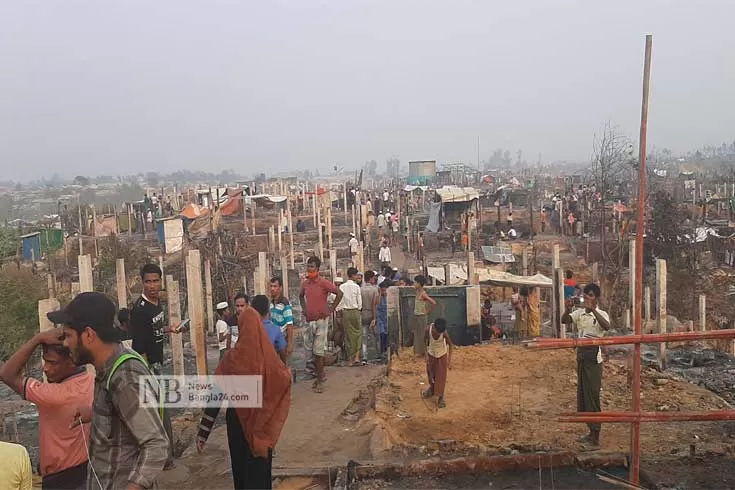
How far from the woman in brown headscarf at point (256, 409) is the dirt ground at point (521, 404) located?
8.08 ft

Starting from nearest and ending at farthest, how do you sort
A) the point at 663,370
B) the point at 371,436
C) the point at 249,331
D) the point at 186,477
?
the point at 249,331 < the point at 186,477 < the point at 371,436 < the point at 663,370

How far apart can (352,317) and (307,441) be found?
8.56ft

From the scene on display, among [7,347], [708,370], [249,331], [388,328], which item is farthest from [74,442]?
[708,370]

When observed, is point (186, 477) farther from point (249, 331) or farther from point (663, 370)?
point (663, 370)

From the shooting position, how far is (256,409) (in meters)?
3.41

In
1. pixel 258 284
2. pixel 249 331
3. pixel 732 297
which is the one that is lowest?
pixel 732 297

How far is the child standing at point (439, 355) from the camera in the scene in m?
6.74

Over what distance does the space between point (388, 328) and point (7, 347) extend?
5.79m

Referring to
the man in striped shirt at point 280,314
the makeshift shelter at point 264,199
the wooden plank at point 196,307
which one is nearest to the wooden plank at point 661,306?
the man in striped shirt at point 280,314

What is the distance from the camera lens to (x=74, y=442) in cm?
320

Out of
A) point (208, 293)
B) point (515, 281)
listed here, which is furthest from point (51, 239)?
point (515, 281)

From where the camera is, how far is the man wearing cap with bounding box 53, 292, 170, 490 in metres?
2.35

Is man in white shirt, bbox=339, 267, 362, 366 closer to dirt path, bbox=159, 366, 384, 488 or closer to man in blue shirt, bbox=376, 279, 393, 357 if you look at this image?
man in blue shirt, bbox=376, 279, 393, 357

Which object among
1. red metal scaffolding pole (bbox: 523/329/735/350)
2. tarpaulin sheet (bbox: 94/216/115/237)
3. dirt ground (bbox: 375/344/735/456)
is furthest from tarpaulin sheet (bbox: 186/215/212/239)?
red metal scaffolding pole (bbox: 523/329/735/350)
